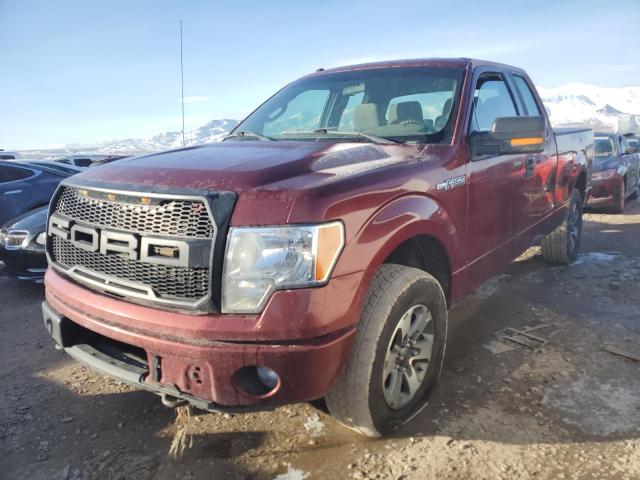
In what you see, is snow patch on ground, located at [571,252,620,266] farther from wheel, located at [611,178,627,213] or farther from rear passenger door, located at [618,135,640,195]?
rear passenger door, located at [618,135,640,195]

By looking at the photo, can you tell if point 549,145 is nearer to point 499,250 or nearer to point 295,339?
point 499,250

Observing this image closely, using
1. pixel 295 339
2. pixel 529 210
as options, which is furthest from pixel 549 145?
pixel 295 339

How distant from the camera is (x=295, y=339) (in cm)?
180

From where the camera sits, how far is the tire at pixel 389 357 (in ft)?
6.66

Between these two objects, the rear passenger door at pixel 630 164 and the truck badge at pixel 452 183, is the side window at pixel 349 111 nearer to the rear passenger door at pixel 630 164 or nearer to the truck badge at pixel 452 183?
the truck badge at pixel 452 183

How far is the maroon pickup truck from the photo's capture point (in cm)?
179

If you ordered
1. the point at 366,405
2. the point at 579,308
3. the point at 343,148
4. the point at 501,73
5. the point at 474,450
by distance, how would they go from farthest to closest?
the point at 579,308
the point at 501,73
the point at 343,148
the point at 474,450
the point at 366,405

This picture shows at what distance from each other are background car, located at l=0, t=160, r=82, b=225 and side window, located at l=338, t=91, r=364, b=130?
5302 millimetres

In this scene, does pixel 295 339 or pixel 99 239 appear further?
pixel 99 239

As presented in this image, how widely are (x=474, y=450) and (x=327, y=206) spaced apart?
140 centimetres

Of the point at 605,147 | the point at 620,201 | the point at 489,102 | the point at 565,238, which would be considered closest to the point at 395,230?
the point at 489,102

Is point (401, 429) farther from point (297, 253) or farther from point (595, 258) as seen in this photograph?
point (595, 258)

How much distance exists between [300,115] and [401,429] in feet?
7.15

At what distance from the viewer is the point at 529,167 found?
3.61 metres
